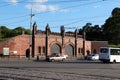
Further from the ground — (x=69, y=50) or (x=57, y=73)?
(x=69, y=50)

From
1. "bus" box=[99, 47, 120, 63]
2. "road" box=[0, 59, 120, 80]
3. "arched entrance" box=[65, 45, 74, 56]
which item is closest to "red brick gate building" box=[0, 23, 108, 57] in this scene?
"arched entrance" box=[65, 45, 74, 56]

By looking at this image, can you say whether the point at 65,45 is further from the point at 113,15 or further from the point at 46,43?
the point at 113,15

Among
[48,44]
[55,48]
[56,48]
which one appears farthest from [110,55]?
[56,48]

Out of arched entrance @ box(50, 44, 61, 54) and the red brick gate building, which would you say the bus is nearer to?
the red brick gate building

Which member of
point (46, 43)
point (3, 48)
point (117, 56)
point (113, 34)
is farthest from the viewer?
point (113, 34)

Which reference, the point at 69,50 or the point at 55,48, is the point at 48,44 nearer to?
the point at 55,48

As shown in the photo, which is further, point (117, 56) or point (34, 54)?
point (34, 54)

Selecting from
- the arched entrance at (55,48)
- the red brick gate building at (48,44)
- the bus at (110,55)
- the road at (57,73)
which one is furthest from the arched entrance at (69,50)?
the road at (57,73)

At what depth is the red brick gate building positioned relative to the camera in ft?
298

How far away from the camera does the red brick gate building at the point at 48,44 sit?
298 ft

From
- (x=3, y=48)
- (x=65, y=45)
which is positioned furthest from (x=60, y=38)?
(x=3, y=48)

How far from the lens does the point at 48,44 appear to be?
96.6 m

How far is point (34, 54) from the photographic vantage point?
3659 inches

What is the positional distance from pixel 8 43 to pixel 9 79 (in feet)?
224
